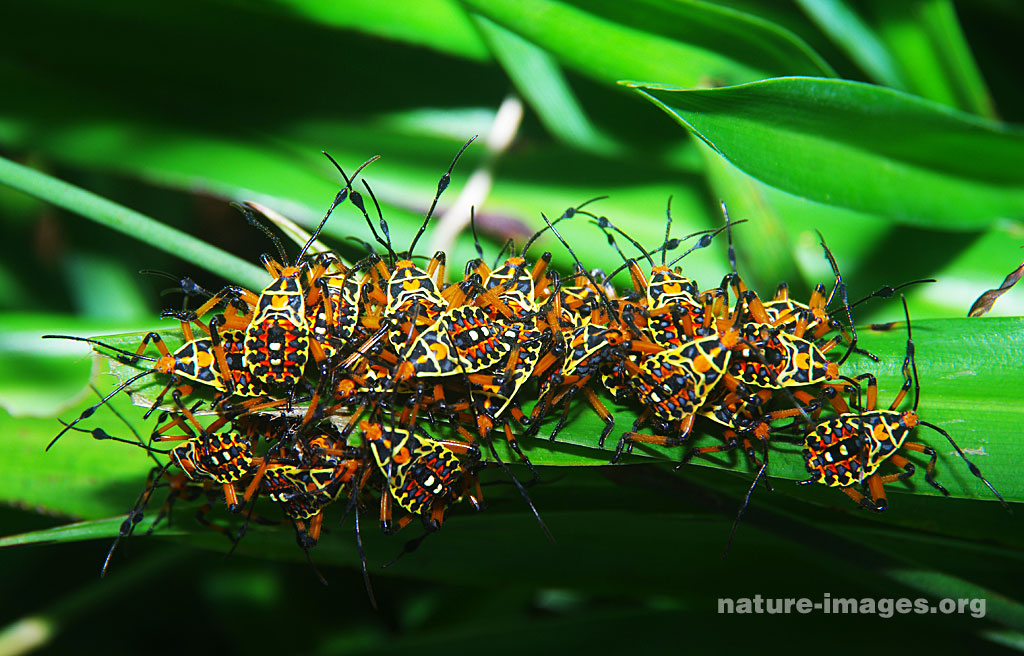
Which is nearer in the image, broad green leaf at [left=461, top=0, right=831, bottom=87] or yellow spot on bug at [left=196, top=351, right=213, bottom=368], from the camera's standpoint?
yellow spot on bug at [left=196, top=351, right=213, bottom=368]

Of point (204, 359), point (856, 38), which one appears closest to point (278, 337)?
point (204, 359)

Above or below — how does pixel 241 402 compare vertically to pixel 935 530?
above

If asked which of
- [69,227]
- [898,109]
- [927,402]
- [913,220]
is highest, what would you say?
[69,227]

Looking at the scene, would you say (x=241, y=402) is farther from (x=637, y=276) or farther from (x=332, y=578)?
(x=332, y=578)

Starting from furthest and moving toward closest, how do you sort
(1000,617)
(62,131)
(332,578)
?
1. (332,578)
2. (62,131)
3. (1000,617)

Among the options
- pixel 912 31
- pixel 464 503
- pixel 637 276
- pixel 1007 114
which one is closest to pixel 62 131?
pixel 464 503

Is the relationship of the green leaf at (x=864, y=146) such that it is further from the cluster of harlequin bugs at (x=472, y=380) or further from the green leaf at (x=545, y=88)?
the green leaf at (x=545, y=88)

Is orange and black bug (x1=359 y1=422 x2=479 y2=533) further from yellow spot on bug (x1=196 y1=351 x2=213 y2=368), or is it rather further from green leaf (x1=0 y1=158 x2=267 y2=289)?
green leaf (x1=0 y1=158 x2=267 y2=289)

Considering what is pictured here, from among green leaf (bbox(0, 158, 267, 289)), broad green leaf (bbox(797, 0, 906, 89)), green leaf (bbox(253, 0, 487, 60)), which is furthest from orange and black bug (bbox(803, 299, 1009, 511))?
green leaf (bbox(253, 0, 487, 60))
